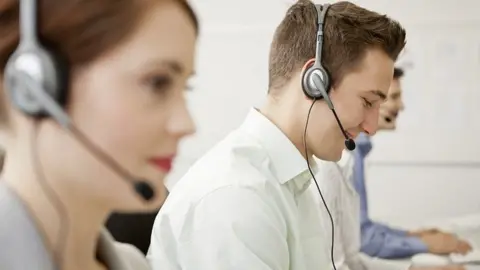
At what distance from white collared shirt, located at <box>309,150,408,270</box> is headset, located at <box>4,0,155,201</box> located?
33.8 inches

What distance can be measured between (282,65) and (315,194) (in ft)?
1.08

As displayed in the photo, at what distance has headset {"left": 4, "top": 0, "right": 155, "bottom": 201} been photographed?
0.47m

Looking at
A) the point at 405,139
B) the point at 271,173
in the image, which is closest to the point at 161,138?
the point at 271,173

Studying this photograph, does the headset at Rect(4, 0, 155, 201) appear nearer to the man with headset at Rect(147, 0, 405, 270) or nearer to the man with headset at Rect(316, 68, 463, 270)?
the man with headset at Rect(147, 0, 405, 270)

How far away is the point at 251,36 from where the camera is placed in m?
1.62

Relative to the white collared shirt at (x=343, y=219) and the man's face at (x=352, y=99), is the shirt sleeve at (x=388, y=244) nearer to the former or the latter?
the white collared shirt at (x=343, y=219)

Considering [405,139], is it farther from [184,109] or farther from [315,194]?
[184,109]

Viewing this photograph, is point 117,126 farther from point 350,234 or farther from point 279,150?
point 350,234

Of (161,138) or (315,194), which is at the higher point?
(161,138)

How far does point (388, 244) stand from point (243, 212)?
0.78m

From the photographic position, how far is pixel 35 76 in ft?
1.55

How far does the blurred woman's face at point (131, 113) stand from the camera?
499 mm

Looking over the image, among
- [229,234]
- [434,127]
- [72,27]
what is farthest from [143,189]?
[434,127]

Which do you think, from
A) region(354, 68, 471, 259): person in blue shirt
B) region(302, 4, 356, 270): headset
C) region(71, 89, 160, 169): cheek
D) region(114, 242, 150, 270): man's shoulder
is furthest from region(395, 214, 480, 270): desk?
region(71, 89, 160, 169): cheek
